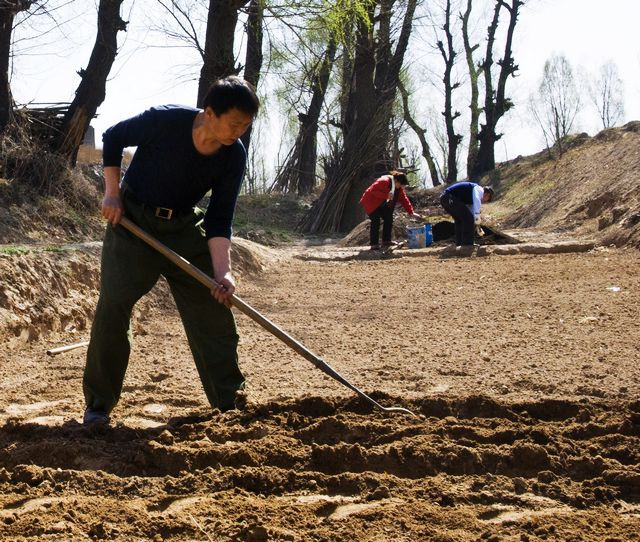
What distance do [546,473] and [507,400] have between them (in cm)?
116

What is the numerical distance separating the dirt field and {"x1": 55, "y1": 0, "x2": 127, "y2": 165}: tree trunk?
7.12 m

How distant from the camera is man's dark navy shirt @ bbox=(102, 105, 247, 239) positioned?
4188 mm

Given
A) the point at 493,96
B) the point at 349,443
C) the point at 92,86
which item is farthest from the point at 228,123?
the point at 493,96

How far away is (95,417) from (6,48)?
936cm

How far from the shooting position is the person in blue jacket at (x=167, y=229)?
13.8 ft

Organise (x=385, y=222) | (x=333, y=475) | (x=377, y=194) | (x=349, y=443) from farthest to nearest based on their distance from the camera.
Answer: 1. (x=385, y=222)
2. (x=377, y=194)
3. (x=349, y=443)
4. (x=333, y=475)

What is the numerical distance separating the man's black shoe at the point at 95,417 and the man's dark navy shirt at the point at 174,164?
988 millimetres

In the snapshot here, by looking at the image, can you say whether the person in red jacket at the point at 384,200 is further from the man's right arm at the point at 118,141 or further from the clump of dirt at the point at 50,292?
the man's right arm at the point at 118,141

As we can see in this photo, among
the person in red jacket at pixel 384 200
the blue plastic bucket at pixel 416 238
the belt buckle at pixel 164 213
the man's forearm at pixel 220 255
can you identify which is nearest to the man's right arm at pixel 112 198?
the belt buckle at pixel 164 213

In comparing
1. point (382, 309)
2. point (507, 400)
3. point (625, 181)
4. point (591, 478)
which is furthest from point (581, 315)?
point (625, 181)

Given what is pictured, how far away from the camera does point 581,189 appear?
20.5 m

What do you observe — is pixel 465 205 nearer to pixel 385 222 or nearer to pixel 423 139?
pixel 385 222

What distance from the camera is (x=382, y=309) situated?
8547 mm

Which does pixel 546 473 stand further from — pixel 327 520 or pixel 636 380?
pixel 636 380
